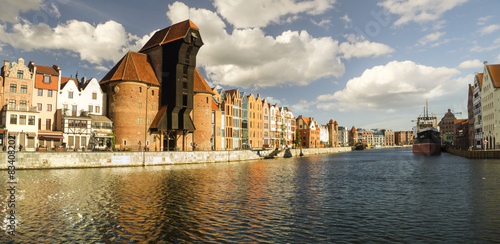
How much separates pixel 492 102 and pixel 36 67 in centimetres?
12381

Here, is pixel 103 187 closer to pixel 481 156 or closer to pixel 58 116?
pixel 58 116

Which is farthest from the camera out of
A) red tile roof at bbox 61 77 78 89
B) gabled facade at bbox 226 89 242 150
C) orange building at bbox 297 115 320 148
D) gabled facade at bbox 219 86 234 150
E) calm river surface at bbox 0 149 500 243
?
orange building at bbox 297 115 320 148

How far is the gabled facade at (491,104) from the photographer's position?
93188mm

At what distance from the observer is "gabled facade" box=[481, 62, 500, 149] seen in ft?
306

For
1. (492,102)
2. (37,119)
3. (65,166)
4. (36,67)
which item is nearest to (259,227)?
(65,166)

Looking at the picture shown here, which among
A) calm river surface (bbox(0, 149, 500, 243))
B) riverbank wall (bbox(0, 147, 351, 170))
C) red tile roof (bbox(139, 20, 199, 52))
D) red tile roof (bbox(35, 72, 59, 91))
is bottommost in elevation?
calm river surface (bbox(0, 149, 500, 243))

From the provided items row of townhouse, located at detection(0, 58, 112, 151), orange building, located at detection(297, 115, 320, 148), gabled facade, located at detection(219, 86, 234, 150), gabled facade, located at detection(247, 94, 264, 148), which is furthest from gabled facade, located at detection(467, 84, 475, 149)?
row of townhouse, located at detection(0, 58, 112, 151)

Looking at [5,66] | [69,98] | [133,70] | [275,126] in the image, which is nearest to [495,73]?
[275,126]

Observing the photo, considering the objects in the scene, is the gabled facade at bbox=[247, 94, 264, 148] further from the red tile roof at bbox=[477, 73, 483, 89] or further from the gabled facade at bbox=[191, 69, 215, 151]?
the red tile roof at bbox=[477, 73, 483, 89]

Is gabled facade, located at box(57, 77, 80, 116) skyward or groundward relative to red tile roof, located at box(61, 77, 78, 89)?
groundward

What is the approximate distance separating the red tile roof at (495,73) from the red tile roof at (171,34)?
297 feet

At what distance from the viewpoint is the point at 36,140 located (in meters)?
59.2

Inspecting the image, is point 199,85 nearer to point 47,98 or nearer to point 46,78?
point 46,78

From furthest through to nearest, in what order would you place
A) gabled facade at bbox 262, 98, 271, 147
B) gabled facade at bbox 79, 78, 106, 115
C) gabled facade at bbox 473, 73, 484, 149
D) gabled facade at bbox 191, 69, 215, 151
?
1. gabled facade at bbox 262, 98, 271, 147
2. gabled facade at bbox 473, 73, 484, 149
3. gabled facade at bbox 191, 69, 215, 151
4. gabled facade at bbox 79, 78, 106, 115
